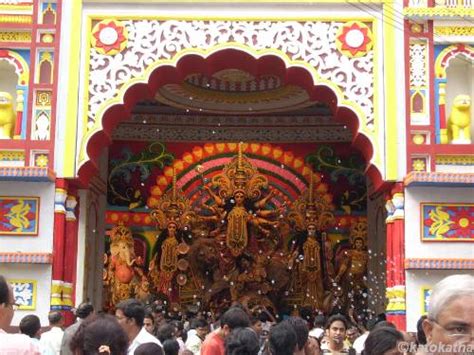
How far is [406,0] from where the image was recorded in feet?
35.0

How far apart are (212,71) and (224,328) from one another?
20.6ft

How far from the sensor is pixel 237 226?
45.4 ft

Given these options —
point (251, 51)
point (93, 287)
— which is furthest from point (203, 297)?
point (251, 51)

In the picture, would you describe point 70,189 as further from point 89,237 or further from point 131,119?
point 131,119

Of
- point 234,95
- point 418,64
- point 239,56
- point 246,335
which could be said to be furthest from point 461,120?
point 246,335

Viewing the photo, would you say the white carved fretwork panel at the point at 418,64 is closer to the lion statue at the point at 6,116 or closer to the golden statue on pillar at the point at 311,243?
the golden statue on pillar at the point at 311,243

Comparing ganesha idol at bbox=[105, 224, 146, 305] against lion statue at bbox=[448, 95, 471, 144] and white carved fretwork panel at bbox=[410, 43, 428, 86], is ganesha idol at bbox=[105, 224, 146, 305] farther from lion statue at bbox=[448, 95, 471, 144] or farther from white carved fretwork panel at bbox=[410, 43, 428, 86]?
lion statue at bbox=[448, 95, 471, 144]

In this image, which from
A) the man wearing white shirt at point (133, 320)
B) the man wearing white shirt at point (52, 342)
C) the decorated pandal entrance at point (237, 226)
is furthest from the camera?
the decorated pandal entrance at point (237, 226)

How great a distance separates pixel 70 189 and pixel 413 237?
428cm

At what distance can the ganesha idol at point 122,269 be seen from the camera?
1357cm

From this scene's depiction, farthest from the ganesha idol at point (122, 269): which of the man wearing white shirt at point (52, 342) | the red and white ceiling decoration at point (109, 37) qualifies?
the man wearing white shirt at point (52, 342)

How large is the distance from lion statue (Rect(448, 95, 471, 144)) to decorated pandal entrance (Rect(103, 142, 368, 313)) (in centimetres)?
398

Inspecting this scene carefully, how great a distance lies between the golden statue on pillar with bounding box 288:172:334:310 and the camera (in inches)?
546

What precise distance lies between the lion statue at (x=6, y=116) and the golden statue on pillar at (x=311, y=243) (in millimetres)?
5445
